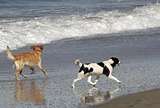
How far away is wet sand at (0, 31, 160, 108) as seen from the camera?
10.4 m

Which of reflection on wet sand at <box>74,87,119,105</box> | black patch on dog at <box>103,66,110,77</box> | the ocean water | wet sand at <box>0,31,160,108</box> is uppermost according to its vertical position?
black patch on dog at <box>103,66,110,77</box>

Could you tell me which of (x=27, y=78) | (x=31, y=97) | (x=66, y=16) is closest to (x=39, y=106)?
(x=31, y=97)

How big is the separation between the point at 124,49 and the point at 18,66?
473 centimetres

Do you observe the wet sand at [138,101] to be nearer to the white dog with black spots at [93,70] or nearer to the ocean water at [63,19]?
the white dog with black spots at [93,70]

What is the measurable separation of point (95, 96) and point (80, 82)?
171 cm

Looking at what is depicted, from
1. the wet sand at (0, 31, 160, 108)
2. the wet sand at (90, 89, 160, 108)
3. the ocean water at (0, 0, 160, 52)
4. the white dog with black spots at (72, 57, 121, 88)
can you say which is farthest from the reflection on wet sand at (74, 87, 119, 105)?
the ocean water at (0, 0, 160, 52)

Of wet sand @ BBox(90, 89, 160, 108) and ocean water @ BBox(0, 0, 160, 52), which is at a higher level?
wet sand @ BBox(90, 89, 160, 108)

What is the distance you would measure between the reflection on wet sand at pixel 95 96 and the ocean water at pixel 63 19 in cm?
692

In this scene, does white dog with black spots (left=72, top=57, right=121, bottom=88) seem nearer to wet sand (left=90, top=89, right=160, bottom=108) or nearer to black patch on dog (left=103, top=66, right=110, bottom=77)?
black patch on dog (left=103, top=66, right=110, bottom=77)

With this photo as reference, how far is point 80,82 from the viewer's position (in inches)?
488

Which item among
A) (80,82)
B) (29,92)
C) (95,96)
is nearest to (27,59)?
(80,82)

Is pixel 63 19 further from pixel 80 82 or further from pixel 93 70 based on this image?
pixel 93 70

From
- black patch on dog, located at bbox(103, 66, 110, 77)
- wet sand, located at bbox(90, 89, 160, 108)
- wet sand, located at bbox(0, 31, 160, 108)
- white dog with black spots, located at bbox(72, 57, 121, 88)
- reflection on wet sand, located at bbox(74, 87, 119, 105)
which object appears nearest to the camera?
wet sand, located at bbox(90, 89, 160, 108)

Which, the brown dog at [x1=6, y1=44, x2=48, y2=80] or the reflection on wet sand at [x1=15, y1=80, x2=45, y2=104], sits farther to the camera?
the brown dog at [x1=6, y1=44, x2=48, y2=80]
